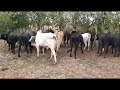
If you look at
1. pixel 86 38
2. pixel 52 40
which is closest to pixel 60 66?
pixel 52 40

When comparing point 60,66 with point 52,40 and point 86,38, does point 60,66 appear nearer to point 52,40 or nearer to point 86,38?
point 52,40

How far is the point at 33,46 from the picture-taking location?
9797mm

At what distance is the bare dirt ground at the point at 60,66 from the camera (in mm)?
7059

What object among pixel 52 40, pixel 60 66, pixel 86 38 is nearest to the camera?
pixel 60 66

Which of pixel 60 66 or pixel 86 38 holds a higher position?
pixel 86 38

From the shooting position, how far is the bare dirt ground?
7.06 m

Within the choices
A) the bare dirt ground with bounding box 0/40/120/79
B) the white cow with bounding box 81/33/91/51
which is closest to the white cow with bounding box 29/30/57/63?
the bare dirt ground with bounding box 0/40/120/79

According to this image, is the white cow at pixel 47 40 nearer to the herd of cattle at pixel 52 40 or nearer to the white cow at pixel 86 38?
the herd of cattle at pixel 52 40

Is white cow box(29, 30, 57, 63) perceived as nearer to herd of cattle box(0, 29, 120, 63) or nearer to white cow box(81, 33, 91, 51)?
herd of cattle box(0, 29, 120, 63)

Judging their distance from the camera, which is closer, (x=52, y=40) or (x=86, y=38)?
(x=52, y=40)

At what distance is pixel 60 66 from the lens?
7.80m

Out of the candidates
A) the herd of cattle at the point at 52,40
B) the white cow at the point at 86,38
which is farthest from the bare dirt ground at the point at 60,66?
the white cow at the point at 86,38
